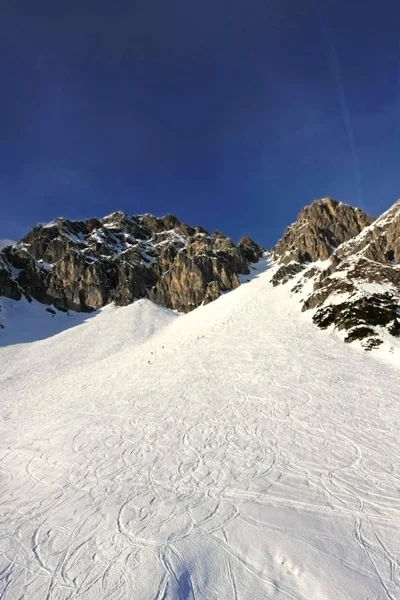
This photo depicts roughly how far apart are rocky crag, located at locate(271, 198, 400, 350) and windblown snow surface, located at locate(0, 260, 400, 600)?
6.83 metres

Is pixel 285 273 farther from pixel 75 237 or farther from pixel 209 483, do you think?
pixel 75 237

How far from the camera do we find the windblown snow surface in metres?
6.67

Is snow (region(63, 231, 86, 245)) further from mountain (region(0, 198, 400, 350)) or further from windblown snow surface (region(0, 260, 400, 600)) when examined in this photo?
windblown snow surface (region(0, 260, 400, 600))

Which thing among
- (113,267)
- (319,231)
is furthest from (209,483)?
(319,231)

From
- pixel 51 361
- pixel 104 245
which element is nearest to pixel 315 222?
pixel 104 245

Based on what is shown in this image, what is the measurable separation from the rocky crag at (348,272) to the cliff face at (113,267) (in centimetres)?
1740

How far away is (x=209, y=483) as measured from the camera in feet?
33.6

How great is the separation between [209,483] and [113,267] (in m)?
78.8

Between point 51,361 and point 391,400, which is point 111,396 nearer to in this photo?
point 391,400

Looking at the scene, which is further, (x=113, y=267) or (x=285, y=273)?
(x=113, y=267)

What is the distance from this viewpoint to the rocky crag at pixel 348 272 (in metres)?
30.7

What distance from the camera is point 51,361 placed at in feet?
124

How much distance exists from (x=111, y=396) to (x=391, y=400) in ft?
52.8

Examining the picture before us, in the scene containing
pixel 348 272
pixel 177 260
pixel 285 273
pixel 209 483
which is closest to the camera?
pixel 209 483
